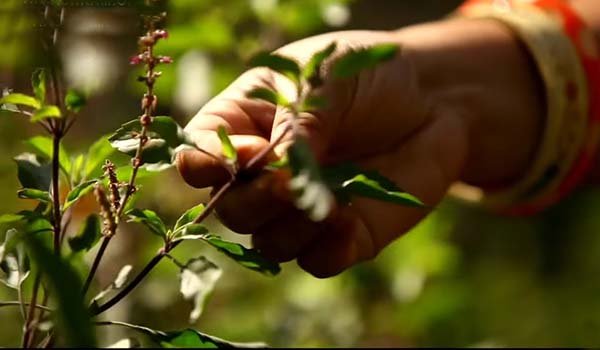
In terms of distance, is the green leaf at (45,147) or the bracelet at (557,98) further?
the bracelet at (557,98)

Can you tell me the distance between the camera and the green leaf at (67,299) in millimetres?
321

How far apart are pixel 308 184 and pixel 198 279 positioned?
0.12m

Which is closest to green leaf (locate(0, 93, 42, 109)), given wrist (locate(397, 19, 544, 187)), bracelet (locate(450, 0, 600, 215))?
wrist (locate(397, 19, 544, 187))

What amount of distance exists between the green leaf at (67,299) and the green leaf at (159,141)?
0.14 m

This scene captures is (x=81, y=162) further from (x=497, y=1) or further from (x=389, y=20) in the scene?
(x=389, y=20)

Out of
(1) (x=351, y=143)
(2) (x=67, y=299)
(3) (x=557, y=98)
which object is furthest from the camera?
(3) (x=557, y=98)

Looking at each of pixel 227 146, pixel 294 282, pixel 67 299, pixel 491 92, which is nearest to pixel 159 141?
pixel 227 146

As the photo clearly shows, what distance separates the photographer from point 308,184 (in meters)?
0.37

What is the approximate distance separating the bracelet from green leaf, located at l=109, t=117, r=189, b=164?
0.82 metres

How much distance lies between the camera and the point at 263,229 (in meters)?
0.58

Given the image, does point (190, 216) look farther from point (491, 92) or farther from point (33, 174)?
point (491, 92)

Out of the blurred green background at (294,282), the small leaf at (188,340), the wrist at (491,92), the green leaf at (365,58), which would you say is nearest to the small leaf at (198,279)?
the small leaf at (188,340)

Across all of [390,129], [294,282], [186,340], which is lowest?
[294,282]

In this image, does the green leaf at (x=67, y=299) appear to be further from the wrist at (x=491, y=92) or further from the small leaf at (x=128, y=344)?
the wrist at (x=491, y=92)
